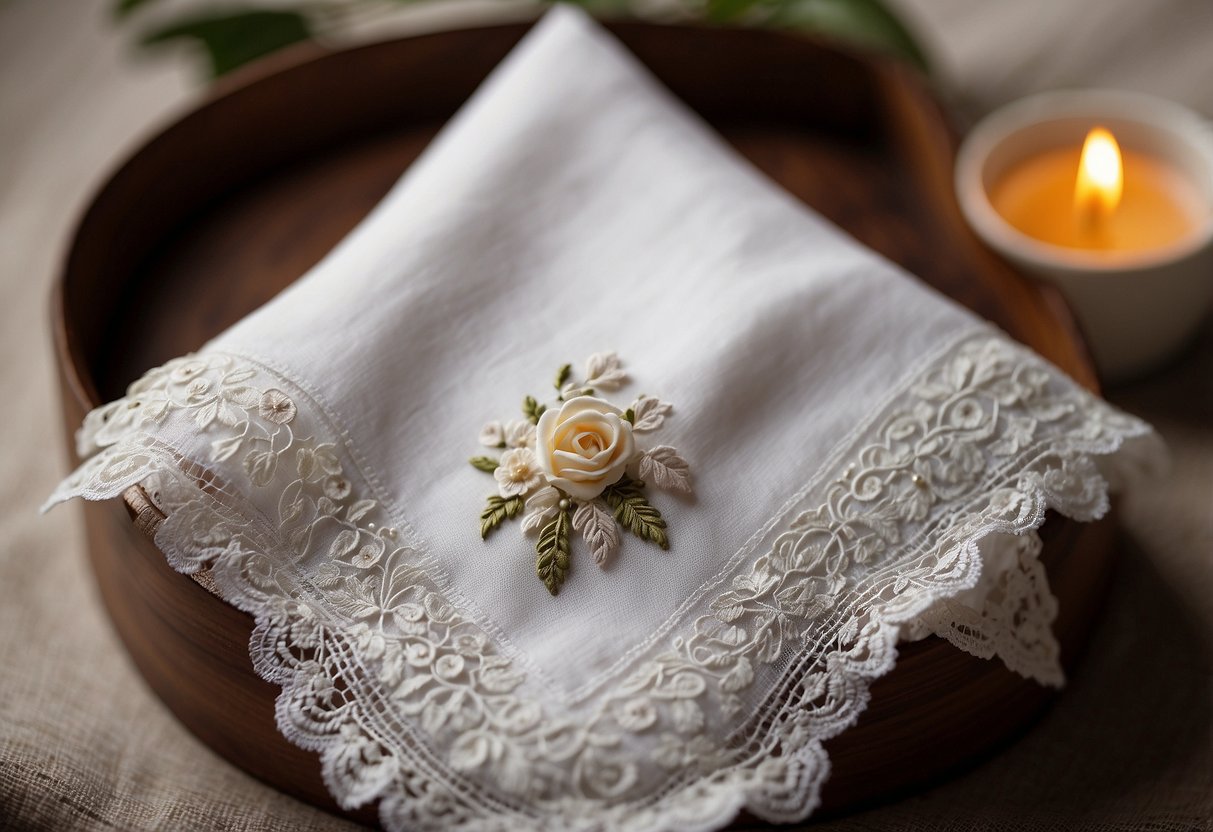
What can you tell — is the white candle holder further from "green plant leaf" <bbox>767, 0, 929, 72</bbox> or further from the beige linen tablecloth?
"green plant leaf" <bbox>767, 0, 929, 72</bbox>

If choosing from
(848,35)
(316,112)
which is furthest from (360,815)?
(848,35)

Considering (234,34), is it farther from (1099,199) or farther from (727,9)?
(1099,199)

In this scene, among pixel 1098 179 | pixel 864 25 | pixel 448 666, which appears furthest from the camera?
pixel 864 25

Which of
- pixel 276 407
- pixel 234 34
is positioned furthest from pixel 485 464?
pixel 234 34

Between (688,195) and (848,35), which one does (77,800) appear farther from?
(848,35)

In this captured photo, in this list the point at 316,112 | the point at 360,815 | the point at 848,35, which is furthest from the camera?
the point at 848,35

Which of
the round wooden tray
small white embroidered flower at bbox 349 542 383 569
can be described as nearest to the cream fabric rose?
small white embroidered flower at bbox 349 542 383 569

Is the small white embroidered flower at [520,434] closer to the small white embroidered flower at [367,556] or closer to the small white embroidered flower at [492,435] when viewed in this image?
the small white embroidered flower at [492,435]
